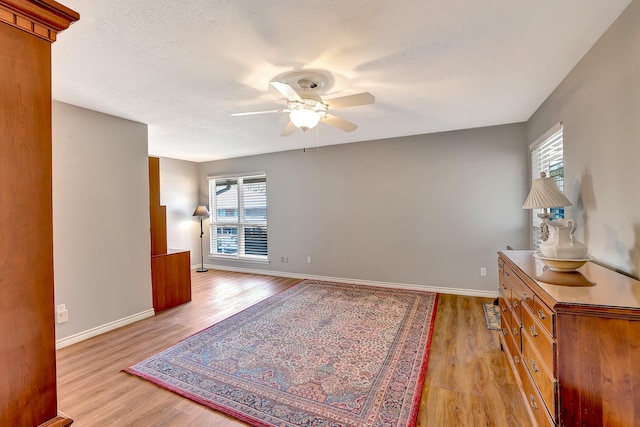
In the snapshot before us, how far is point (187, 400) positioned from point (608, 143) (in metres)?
3.38

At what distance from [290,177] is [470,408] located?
4.41 m

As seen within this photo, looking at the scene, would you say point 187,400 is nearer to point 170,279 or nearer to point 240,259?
point 170,279

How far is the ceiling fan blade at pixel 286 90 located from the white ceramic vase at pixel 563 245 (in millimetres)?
1999

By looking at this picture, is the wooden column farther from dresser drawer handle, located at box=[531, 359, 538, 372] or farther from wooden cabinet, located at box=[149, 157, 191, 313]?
wooden cabinet, located at box=[149, 157, 191, 313]

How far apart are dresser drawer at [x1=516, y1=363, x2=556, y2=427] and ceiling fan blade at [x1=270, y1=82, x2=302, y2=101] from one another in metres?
2.41

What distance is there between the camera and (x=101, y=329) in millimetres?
3127

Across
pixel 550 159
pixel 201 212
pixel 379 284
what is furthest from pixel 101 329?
pixel 550 159

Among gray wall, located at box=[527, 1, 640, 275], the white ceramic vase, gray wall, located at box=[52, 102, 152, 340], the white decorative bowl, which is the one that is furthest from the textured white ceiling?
the white decorative bowl

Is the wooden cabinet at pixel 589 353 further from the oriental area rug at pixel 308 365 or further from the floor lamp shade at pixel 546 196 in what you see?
the oriental area rug at pixel 308 365

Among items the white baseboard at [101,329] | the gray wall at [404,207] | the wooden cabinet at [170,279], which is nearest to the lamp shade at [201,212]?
the gray wall at [404,207]

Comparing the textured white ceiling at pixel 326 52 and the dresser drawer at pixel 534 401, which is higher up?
the textured white ceiling at pixel 326 52

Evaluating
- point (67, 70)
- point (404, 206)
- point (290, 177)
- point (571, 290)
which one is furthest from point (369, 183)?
point (67, 70)

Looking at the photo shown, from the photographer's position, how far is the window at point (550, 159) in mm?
2730

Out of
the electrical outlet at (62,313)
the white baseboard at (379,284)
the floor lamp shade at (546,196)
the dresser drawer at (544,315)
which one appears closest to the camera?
the dresser drawer at (544,315)
